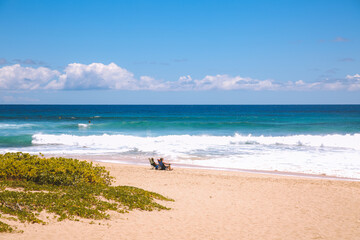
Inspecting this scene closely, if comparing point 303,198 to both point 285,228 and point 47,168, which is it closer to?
point 285,228

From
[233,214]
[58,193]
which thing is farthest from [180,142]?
[58,193]

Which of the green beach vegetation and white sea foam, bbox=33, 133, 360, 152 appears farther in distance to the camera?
white sea foam, bbox=33, 133, 360, 152

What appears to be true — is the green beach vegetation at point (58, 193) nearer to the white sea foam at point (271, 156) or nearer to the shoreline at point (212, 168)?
the shoreline at point (212, 168)

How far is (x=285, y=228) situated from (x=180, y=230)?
2775 mm

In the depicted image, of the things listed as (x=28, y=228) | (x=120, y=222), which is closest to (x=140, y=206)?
(x=120, y=222)

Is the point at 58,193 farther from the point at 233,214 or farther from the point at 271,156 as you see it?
the point at 271,156

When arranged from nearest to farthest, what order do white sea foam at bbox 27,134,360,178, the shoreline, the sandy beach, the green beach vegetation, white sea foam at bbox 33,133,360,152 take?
the sandy beach, the green beach vegetation, the shoreline, white sea foam at bbox 27,134,360,178, white sea foam at bbox 33,133,360,152

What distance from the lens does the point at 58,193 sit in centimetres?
841

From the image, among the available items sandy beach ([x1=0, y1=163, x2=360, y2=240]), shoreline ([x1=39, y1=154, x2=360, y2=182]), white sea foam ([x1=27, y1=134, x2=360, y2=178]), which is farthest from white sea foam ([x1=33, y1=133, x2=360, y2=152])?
sandy beach ([x1=0, y1=163, x2=360, y2=240])

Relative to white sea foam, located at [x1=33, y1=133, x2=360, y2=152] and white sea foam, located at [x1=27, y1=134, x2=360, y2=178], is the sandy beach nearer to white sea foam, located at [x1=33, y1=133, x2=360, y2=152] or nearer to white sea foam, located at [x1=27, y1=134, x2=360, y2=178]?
white sea foam, located at [x1=27, y1=134, x2=360, y2=178]

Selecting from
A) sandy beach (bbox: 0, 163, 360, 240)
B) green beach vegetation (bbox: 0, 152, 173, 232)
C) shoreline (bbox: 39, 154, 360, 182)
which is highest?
green beach vegetation (bbox: 0, 152, 173, 232)

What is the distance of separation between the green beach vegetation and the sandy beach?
15.1 inches

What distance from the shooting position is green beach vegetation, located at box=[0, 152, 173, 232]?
23.9ft

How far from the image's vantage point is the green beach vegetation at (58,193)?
23.9 ft
